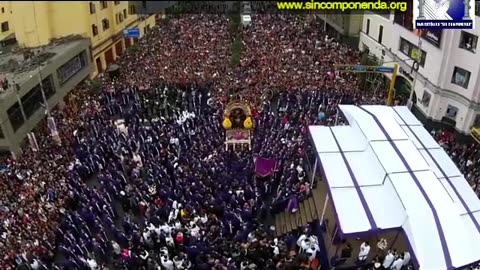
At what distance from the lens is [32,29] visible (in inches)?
747

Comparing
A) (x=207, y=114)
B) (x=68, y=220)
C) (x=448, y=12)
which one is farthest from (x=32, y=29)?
(x=448, y=12)

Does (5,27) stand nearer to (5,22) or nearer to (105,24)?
(5,22)

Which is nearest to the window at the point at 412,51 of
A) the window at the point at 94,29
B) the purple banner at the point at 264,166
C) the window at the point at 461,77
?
the window at the point at 461,77

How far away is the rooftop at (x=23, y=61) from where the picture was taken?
65.5ft

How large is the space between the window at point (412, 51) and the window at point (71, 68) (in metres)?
20.0

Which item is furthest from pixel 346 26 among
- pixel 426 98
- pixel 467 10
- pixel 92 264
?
pixel 92 264

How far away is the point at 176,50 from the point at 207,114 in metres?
9.32

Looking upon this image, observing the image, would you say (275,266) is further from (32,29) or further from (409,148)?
(32,29)

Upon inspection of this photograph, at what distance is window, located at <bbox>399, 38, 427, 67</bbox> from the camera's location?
20375 millimetres

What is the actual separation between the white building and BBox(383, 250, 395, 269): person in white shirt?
10.2 metres

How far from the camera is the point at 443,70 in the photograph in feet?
61.8

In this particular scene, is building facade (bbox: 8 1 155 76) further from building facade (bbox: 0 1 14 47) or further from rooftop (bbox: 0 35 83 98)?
rooftop (bbox: 0 35 83 98)

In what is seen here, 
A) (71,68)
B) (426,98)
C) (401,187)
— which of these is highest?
(71,68)

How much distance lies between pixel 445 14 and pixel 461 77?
3840 millimetres
